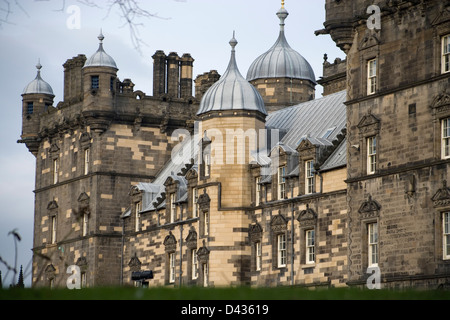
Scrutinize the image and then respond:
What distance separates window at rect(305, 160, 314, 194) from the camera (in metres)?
54.5

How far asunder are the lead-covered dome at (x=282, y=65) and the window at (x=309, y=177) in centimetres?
2117

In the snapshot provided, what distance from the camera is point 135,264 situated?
2739 inches

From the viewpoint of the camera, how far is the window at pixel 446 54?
4331cm

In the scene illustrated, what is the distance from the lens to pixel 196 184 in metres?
62.8

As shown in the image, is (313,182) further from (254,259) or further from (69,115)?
(69,115)

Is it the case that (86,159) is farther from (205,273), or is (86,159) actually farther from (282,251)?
(282,251)

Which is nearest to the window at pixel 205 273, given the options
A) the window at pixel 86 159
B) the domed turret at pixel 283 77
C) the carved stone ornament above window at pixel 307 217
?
the carved stone ornament above window at pixel 307 217

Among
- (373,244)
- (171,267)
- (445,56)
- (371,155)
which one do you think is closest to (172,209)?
(171,267)

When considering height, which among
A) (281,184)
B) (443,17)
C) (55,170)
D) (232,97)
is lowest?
(281,184)

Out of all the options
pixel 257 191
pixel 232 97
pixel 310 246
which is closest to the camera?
pixel 310 246

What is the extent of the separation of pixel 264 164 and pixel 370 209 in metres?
12.5
